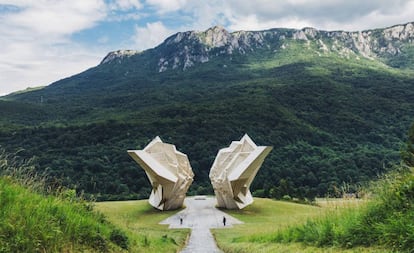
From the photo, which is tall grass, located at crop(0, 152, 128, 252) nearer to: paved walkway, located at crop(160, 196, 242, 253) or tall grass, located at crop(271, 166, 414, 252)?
tall grass, located at crop(271, 166, 414, 252)

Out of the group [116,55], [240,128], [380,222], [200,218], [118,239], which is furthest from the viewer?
A: [116,55]

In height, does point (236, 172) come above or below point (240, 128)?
above

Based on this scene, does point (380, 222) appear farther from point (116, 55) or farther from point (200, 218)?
point (116, 55)

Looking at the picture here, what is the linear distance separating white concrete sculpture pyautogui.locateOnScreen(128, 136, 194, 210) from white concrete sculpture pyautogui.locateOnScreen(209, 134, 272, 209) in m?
2.73

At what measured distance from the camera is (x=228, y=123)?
69.6 m

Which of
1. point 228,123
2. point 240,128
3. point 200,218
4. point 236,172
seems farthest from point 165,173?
point 228,123

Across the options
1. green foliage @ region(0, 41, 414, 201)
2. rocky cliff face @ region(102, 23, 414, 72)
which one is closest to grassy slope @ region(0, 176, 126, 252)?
green foliage @ region(0, 41, 414, 201)

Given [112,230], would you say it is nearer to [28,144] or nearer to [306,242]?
[306,242]

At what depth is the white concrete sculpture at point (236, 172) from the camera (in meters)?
30.7

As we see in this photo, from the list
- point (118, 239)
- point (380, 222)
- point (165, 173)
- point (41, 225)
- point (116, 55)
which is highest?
point (116, 55)

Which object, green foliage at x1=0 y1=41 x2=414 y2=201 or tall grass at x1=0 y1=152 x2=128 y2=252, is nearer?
tall grass at x1=0 y1=152 x2=128 y2=252

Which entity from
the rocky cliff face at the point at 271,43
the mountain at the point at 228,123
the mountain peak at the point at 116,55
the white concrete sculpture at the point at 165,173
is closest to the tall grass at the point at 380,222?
the mountain at the point at 228,123

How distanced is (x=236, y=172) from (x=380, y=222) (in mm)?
25934

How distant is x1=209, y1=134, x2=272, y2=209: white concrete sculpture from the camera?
3073 centimetres
